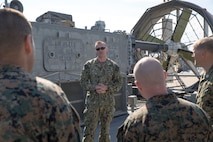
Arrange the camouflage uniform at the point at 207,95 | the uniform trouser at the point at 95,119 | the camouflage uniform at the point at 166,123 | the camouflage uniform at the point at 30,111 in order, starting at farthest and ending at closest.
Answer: the uniform trouser at the point at 95,119, the camouflage uniform at the point at 207,95, the camouflage uniform at the point at 166,123, the camouflage uniform at the point at 30,111

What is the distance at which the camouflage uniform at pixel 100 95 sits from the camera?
3.74 metres

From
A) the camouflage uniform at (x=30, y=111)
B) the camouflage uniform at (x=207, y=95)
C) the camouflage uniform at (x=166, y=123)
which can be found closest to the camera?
the camouflage uniform at (x=30, y=111)

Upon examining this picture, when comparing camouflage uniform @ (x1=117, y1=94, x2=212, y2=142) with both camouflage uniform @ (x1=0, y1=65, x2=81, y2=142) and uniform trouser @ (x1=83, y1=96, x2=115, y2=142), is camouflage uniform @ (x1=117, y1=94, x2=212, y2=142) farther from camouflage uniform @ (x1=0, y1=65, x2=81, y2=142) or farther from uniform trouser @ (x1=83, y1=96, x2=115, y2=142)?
uniform trouser @ (x1=83, y1=96, x2=115, y2=142)

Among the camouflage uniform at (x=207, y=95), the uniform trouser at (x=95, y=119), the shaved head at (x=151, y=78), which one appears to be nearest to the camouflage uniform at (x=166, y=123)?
the shaved head at (x=151, y=78)

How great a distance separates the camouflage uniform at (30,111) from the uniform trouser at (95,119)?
2567mm

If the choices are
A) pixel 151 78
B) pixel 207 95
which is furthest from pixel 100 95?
pixel 151 78

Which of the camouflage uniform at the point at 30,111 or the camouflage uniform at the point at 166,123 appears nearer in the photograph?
the camouflage uniform at the point at 30,111

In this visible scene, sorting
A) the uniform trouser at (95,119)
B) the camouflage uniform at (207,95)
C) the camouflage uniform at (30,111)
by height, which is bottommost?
the uniform trouser at (95,119)

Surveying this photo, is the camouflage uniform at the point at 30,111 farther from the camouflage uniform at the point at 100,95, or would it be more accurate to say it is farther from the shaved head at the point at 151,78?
the camouflage uniform at the point at 100,95

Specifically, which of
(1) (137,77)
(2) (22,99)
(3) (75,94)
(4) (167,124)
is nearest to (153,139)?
(4) (167,124)

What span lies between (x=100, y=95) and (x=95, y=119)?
32cm

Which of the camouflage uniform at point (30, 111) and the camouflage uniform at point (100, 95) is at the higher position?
the camouflage uniform at point (30, 111)

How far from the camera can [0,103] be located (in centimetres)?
108

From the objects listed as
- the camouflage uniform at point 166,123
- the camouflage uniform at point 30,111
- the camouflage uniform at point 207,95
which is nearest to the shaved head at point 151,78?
the camouflage uniform at point 166,123
